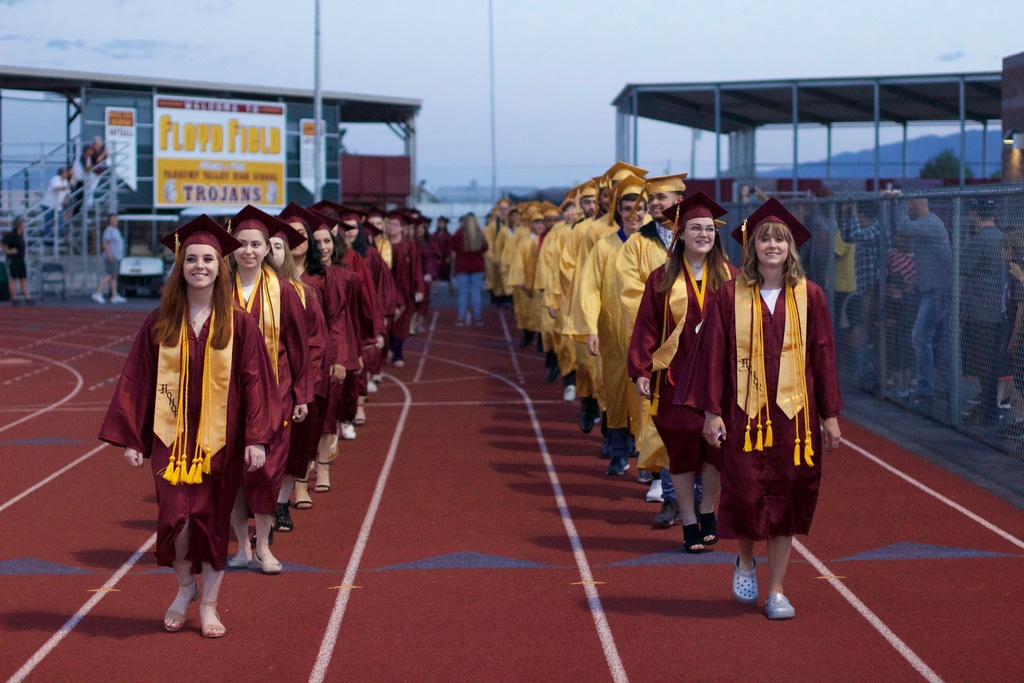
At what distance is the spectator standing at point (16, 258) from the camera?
103ft

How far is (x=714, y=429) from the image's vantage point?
684 centimetres

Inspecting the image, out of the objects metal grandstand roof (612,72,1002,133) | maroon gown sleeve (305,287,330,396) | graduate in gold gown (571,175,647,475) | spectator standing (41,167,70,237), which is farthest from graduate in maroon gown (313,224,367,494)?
spectator standing (41,167,70,237)

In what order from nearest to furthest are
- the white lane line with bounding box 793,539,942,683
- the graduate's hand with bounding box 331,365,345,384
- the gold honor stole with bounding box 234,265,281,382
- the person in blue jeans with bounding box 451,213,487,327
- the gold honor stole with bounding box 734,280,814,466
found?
1. the white lane line with bounding box 793,539,942,683
2. the gold honor stole with bounding box 734,280,814,466
3. the gold honor stole with bounding box 234,265,281,382
4. the graduate's hand with bounding box 331,365,345,384
5. the person in blue jeans with bounding box 451,213,487,327

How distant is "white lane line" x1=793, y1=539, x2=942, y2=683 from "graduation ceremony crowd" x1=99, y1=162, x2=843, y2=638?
42 centimetres

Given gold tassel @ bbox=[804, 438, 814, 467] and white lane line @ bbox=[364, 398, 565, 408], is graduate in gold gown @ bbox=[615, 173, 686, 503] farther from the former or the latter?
white lane line @ bbox=[364, 398, 565, 408]

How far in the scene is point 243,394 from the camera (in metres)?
6.58

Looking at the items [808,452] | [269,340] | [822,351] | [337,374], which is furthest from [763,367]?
[337,374]

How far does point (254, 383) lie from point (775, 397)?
92.7 inches

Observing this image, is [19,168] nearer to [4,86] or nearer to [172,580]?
[4,86]

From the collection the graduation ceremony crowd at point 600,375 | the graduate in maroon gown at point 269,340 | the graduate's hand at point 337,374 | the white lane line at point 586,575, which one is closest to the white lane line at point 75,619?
the graduation ceremony crowd at point 600,375

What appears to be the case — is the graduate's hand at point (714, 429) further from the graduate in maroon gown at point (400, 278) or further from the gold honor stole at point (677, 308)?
the graduate in maroon gown at point (400, 278)

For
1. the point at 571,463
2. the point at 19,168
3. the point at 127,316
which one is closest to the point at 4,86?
the point at 19,168

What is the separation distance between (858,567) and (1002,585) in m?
0.75

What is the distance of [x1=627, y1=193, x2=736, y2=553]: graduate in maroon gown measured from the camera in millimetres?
8086
